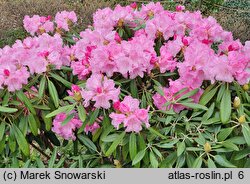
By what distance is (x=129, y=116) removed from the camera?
5.74ft

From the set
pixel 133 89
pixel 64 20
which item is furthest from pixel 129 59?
pixel 64 20

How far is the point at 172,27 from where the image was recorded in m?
2.25

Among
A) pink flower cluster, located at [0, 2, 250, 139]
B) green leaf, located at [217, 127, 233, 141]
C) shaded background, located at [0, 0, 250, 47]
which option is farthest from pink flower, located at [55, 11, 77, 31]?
shaded background, located at [0, 0, 250, 47]

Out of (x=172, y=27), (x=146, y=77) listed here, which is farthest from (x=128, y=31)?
(x=146, y=77)

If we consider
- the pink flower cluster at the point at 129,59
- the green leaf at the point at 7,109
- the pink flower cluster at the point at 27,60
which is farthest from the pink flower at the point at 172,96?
the green leaf at the point at 7,109

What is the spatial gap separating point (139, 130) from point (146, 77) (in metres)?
0.37

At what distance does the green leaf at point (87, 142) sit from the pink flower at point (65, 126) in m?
0.04

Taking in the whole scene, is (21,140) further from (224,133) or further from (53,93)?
(224,133)

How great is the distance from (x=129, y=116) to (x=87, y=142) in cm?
33

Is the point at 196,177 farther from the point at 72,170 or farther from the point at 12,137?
the point at 12,137

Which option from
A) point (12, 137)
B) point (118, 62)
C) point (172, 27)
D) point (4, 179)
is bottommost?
point (4, 179)

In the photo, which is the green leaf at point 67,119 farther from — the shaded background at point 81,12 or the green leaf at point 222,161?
the shaded background at point 81,12

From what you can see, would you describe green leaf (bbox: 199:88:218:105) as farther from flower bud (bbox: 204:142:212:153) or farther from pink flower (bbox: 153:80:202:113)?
flower bud (bbox: 204:142:212:153)

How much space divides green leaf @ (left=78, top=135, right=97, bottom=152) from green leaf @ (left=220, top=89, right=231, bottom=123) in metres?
0.53
